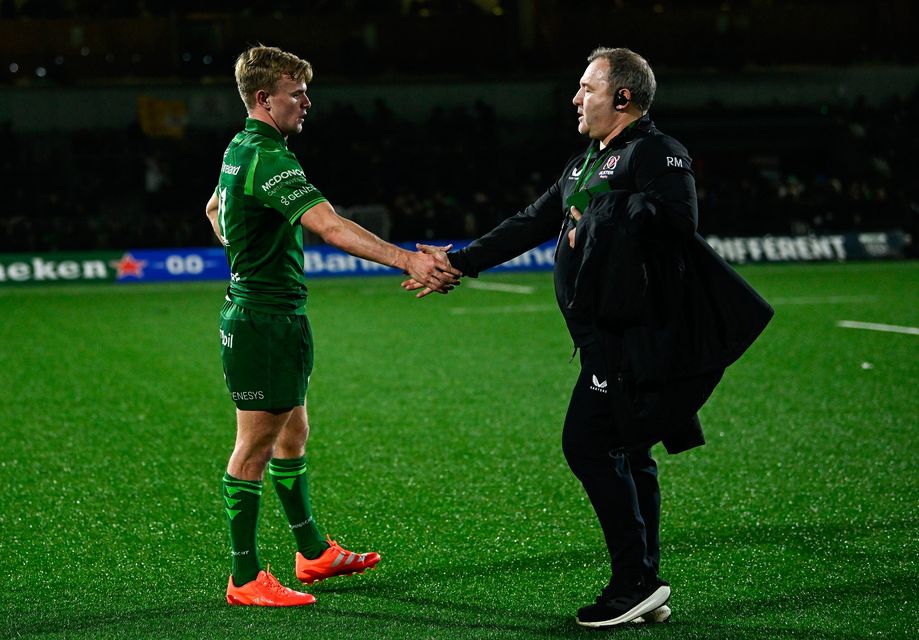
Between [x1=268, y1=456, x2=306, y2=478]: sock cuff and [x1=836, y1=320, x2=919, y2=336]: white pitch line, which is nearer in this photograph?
[x1=268, y1=456, x2=306, y2=478]: sock cuff

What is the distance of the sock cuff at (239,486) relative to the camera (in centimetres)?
446

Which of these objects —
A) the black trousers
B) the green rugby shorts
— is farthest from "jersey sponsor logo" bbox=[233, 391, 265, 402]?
the black trousers

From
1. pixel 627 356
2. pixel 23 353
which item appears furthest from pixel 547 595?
pixel 23 353

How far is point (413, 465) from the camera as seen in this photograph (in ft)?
22.9

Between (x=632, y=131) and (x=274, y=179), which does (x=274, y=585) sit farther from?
(x=632, y=131)

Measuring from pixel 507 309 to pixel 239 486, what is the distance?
472 inches

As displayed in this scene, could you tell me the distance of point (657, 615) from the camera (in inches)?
161

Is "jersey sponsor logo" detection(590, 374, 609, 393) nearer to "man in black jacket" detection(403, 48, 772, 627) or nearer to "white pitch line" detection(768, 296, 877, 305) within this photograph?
"man in black jacket" detection(403, 48, 772, 627)

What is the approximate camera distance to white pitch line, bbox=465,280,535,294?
19312 millimetres

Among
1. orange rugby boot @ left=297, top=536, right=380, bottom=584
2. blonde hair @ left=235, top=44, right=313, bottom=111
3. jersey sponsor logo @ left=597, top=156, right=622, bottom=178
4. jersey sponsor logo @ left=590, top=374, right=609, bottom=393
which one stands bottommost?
orange rugby boot @ left=297, top=536, right=380, bottom=584

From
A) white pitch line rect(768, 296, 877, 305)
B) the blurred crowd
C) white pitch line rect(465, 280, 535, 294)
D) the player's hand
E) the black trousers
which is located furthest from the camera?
the blurred crowd

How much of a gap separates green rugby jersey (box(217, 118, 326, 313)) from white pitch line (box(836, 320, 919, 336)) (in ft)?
33.2

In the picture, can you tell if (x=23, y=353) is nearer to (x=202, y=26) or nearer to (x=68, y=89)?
(x=68, y=89)

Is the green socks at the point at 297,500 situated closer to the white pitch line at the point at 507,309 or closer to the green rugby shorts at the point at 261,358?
the green rugby shorts at the point at 261,358
